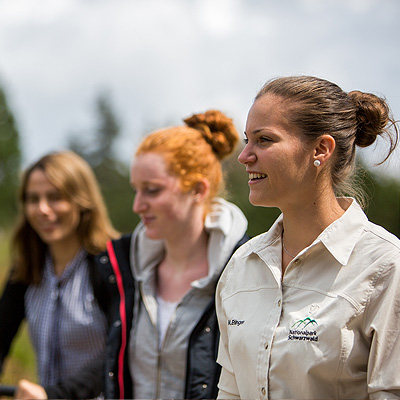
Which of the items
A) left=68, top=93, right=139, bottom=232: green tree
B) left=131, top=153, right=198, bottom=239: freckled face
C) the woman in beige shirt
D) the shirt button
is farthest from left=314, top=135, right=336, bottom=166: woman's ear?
left=68, top=93, right=139, bottom=232: green tree

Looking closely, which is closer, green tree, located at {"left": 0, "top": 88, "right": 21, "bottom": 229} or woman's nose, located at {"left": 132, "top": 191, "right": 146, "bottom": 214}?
woman's nose, located at {"left": 132, "top": 191, "right": 146, "bottom": 214}

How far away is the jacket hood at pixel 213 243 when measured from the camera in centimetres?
271

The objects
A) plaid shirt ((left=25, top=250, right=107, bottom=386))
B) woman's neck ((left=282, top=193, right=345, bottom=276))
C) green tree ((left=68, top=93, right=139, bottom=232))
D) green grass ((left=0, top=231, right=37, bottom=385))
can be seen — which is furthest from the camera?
green tree ((left=68, top=93, right=139, bottom=232))

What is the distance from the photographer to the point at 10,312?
343 centimetres

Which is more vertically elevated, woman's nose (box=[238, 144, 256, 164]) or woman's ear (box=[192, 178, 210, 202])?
woman's nose (box=[238, 144, 256, 164])

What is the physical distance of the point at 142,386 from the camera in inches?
106

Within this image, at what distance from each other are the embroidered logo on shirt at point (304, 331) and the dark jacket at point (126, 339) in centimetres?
84

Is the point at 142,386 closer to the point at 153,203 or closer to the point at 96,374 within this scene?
the point at 96,374

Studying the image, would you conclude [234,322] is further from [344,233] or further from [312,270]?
[344,233]

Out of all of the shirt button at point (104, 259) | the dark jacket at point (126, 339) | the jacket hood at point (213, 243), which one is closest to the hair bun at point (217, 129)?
the jacket hood at point (213, 243)

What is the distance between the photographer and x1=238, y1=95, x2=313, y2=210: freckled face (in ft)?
5.86

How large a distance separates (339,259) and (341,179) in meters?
0.30

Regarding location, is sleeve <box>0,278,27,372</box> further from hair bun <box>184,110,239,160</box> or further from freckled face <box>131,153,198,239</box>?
hair bun <box>184,110,239,160</box>

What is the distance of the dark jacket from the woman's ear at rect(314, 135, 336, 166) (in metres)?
1.01
